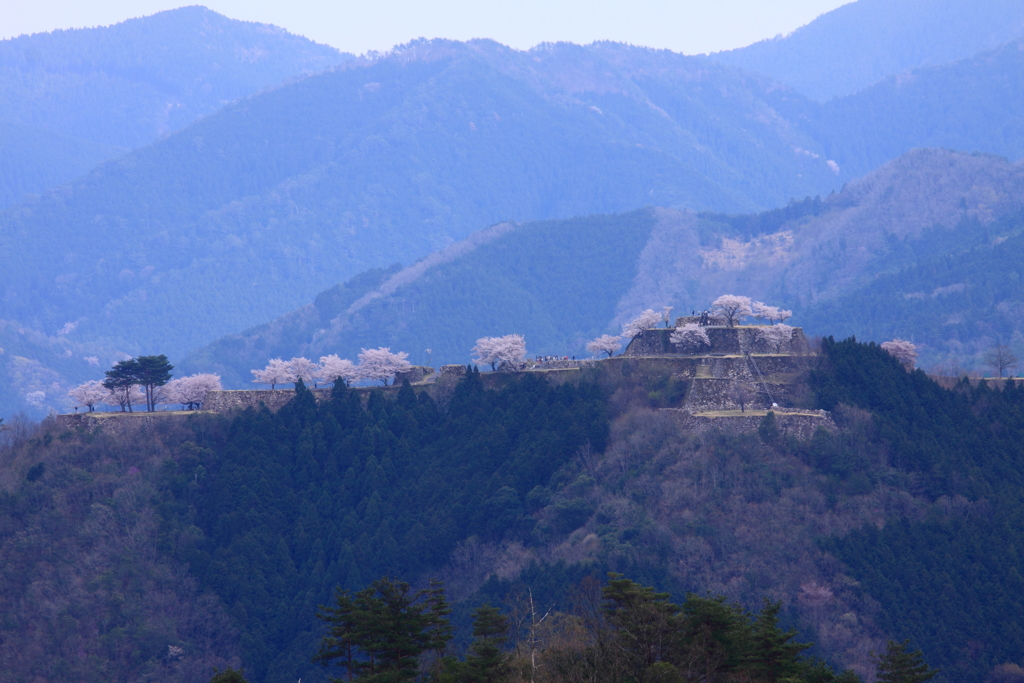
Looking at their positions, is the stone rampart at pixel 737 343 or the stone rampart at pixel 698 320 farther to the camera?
the stone rampart at pixel 698 320

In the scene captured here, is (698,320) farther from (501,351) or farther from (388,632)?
(388,632)

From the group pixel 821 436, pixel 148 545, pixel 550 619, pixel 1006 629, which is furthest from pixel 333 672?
pixel 1006 629

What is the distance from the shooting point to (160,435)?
95500 mm

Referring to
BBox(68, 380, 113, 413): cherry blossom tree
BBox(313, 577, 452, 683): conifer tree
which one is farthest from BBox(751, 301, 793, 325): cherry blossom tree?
BBox(313, 577, 452, 683): conifer tree

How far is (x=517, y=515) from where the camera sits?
9069cm

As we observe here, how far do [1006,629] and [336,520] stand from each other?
4403 centimetres

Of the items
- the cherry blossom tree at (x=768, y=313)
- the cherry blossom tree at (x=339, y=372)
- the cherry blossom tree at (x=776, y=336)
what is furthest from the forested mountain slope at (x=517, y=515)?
the cherry blossom tree at (x=339, y=372)

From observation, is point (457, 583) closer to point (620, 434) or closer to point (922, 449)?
point (620, 434)

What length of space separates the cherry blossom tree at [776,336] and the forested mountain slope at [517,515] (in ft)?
10.2

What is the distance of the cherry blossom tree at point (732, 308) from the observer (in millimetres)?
96938

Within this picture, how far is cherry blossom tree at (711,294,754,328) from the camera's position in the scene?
9694 cm

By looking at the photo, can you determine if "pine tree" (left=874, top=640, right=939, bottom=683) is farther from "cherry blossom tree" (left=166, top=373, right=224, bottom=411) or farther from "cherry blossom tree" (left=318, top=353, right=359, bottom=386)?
"cherry blossom tree" (left=166, top=373, right=224, bottom=411)

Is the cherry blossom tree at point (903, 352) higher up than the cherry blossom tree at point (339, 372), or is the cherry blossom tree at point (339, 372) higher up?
the cherry blossom tree at point (339, 372)

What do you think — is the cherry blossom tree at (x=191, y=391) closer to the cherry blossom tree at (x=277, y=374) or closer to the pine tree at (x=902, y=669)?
the cherry blossom tree at (x=277, y=374)
